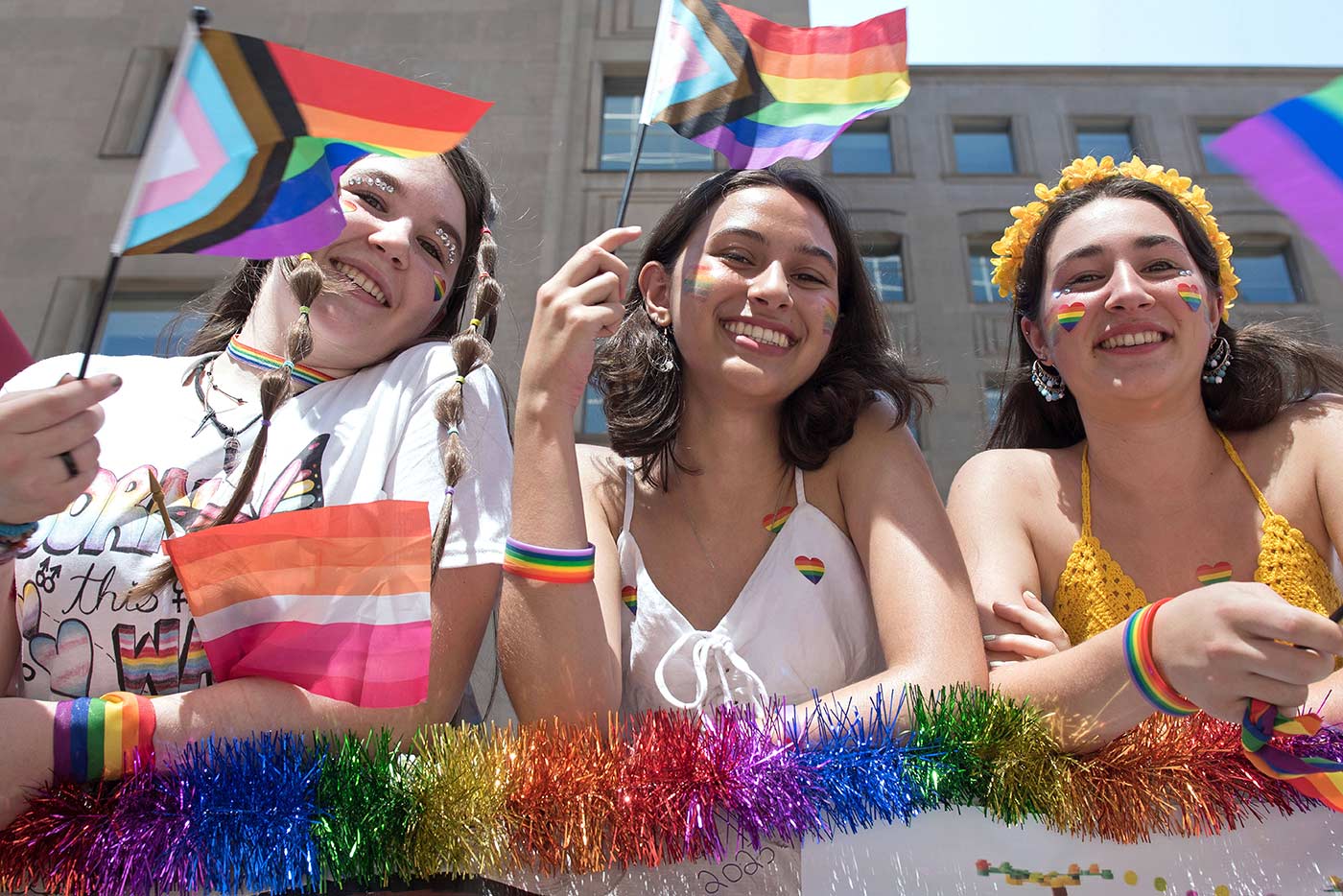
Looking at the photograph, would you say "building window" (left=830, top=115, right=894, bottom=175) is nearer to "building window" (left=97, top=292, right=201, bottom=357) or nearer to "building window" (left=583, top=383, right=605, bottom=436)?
"building window" (left=583, top=383, right=605, bottom=436)

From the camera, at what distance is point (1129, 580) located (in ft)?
8.11

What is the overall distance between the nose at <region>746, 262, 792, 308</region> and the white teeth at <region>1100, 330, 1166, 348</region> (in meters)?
0.85

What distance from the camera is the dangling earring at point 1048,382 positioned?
2.88 m

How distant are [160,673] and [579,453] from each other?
1062 mm

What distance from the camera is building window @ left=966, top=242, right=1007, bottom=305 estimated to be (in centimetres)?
1355

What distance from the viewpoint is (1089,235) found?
8.81 feet

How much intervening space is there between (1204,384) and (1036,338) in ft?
1.49

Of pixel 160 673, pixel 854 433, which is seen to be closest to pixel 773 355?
pixel 854 433

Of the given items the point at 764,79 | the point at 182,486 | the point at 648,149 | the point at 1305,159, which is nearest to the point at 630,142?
the point at 648,149

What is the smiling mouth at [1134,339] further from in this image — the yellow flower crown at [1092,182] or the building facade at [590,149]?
the building facade at [590,149]

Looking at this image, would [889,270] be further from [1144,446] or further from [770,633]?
[770,633]

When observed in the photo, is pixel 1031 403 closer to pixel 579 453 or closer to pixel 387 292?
pixel 579 453

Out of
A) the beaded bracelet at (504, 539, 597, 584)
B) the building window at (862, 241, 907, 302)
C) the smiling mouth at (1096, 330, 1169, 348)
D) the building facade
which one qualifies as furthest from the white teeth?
the building window at (862, 241, 907, 302)

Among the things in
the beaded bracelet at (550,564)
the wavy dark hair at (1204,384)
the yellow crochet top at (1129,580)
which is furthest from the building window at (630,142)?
the beaded bracelet at (550,564)
